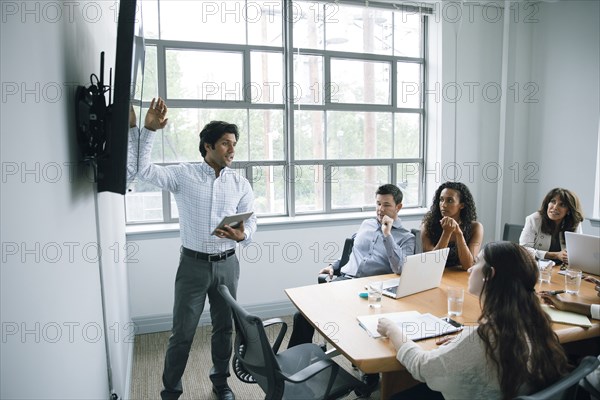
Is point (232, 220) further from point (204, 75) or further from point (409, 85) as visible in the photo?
point (409, 85)

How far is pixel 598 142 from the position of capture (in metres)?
3.96

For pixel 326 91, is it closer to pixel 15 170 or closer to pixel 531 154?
pixel 531 154

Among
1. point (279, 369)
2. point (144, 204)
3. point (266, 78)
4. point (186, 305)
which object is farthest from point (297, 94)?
point (279, 369)

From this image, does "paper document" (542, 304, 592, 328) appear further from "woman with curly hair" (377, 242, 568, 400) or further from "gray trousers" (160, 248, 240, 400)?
"gray trousers" (160, 248, 240, 400)

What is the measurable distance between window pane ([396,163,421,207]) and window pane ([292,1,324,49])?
5.24ft

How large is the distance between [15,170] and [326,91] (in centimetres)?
354

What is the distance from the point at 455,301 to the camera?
1.87 metres

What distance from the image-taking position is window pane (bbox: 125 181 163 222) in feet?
12.0

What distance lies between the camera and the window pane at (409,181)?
15.2 ft

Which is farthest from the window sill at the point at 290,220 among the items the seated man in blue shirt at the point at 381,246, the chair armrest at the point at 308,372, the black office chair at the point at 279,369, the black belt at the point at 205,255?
the chair armrest at the point at 308,372

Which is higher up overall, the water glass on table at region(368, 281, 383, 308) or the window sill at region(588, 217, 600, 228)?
the window sill at region(588, 217, 600, 228)

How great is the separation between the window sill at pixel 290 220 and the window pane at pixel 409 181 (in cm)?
14

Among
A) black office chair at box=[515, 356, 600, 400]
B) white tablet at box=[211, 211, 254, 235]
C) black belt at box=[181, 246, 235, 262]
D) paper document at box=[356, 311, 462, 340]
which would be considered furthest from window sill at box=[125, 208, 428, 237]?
black office chair at box=[515, 356, 600, 400]

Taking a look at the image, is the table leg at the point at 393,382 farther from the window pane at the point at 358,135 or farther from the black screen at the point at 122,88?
the window pane at the point at 358,135
